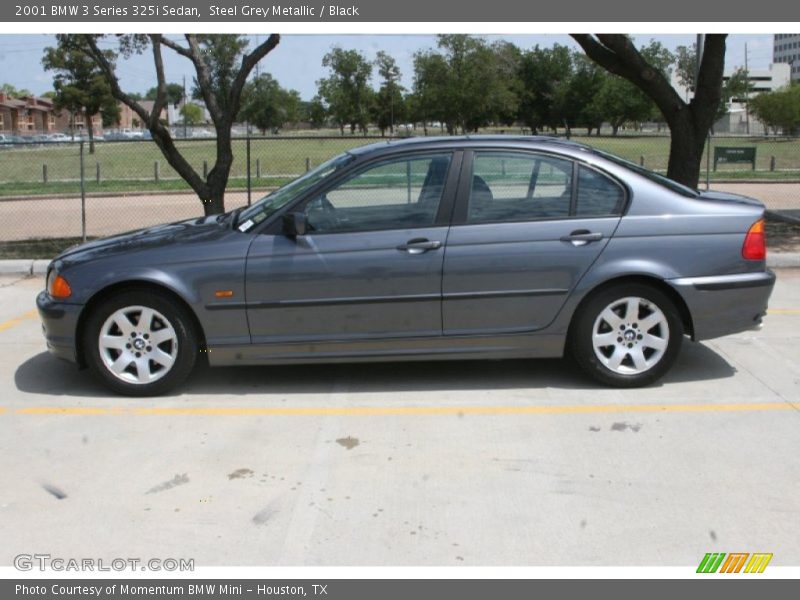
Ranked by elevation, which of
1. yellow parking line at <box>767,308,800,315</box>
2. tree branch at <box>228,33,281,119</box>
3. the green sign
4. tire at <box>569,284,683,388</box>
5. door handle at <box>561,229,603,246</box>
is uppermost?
tree branch at <box>228,33,281,119</box>

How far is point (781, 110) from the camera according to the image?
6191 cm

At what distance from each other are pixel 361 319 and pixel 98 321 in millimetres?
1704

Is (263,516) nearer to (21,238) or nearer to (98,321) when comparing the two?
(98,321)

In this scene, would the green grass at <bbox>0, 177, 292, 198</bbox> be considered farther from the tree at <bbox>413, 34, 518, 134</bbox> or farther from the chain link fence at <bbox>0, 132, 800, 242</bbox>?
the tree at <bbox>413, 34, 518, 134</bbox>

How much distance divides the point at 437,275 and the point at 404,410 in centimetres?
88

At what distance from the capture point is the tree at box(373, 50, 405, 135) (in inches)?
940

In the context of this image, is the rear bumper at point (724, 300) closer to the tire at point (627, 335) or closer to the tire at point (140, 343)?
the tire at point (627, 335)

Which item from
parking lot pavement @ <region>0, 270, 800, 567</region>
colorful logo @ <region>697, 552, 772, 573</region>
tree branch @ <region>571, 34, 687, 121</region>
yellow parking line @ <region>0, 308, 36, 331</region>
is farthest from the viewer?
tree branch @ <region>571, 34, 687, 121</region>

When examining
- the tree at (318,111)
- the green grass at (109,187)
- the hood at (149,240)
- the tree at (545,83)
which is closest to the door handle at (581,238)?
the hood at (149,240)

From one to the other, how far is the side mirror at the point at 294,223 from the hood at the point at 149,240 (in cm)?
49

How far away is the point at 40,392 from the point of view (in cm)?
588

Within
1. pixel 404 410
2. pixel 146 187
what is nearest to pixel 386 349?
pixel 404 410

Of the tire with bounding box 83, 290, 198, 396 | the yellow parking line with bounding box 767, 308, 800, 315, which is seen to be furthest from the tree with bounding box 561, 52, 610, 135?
the tire with bounding box 83, 290, 198, 396

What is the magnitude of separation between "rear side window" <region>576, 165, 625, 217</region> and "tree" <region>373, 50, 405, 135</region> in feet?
58.4
